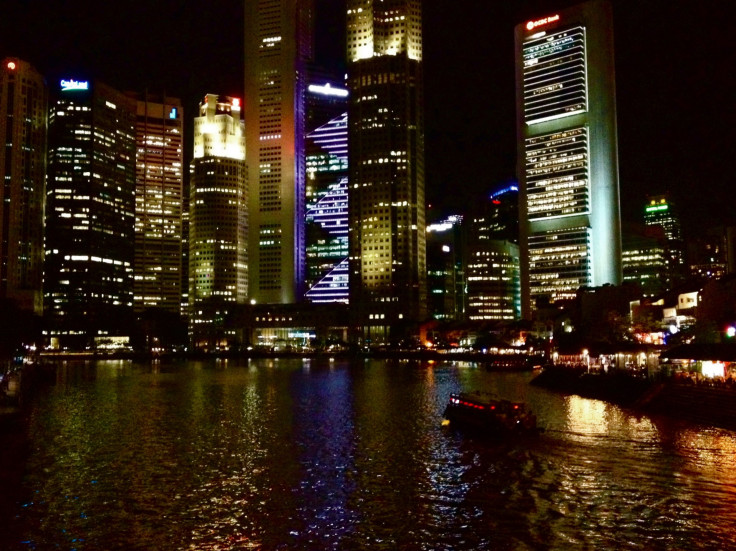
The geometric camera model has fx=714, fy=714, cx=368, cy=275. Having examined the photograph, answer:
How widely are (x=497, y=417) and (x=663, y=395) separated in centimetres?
1829

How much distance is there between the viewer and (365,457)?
125 feet

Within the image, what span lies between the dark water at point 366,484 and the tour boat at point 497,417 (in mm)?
1680

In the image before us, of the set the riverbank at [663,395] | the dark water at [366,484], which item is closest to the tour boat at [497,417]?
the dark water at [366,484]

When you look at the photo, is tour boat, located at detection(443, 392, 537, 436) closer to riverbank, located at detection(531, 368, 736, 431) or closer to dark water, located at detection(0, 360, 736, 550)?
dark water, located at detection(0, 360, 736, 550)

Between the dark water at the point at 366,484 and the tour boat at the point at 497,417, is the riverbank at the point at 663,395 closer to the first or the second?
the dark water at the point at 366,484

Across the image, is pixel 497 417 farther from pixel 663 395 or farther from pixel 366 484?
pixel 663 395

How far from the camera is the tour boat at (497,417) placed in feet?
143

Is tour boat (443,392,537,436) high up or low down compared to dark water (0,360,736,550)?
up

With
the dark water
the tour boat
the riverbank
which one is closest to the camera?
the dark water

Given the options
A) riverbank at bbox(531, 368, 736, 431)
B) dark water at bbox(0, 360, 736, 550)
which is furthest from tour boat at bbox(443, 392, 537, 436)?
riverbank at bbox(531, 368, 736, 431)

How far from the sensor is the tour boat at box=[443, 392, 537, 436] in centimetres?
4350

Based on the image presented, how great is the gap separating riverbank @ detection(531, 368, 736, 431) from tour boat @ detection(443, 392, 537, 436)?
12266 mm

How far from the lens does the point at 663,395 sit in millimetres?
54594

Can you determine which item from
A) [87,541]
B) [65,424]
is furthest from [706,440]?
[65,424]
